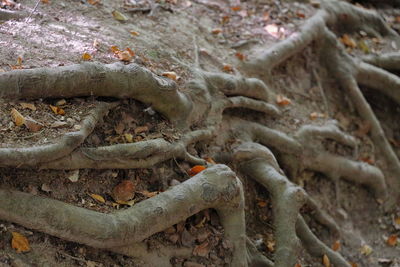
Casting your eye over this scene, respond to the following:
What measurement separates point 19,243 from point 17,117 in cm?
75

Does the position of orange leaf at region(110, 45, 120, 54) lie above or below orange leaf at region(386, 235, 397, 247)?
above

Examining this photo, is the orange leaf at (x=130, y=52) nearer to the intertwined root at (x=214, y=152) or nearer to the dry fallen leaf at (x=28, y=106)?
the intertwined root at (x=214, y=152)

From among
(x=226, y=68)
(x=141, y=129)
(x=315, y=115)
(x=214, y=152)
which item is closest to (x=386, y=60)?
(x=315, y=115)

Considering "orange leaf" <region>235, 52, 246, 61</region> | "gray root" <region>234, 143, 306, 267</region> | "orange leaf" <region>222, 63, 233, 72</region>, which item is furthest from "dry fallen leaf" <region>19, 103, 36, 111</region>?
"orange leaf" <region>235, 52, 246, 61</region>

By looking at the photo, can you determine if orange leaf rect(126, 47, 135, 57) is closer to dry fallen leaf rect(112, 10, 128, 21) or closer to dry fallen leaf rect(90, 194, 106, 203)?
dry fallen leaf rect(112, 10, 128, 21)

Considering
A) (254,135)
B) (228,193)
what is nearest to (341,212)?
(254,135)

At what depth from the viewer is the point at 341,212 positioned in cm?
499

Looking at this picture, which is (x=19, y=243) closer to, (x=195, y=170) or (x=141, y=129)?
(x=141, y=129)

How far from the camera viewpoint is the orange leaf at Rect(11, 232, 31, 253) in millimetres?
2785

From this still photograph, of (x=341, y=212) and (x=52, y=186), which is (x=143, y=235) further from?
(x=341, y=212)

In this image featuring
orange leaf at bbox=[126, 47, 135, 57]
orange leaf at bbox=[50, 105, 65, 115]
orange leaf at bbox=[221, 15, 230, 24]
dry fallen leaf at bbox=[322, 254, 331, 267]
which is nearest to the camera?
orange leaf at bbox=[50, 105, 65, 115]

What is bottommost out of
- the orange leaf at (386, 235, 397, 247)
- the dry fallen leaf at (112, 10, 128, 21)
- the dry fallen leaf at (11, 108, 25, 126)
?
the orange leaf at (386, 235, 397, 247)

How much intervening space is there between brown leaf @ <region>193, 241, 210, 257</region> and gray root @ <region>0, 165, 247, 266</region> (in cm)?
18

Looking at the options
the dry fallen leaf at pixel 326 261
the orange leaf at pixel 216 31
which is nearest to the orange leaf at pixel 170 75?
the orange leaf at pixel 216 31
